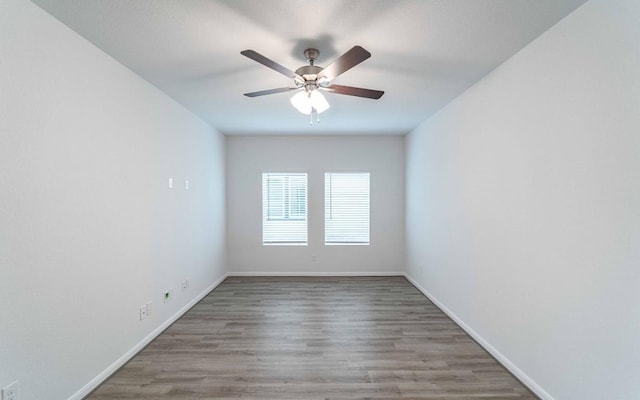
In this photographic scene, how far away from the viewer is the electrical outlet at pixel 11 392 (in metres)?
1.56

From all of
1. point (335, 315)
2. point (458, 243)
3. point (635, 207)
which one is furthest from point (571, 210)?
point (335, 315)

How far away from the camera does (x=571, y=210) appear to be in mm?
1831

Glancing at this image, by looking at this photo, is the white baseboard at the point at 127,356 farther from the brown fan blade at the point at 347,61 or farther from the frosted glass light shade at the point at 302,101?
the brown fan blade at the point at 347,61

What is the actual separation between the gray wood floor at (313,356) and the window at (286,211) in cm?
153

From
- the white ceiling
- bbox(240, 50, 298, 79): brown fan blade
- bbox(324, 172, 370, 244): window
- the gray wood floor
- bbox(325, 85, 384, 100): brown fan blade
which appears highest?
the white ceiling

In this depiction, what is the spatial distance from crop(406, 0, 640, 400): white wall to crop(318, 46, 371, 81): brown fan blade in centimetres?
130

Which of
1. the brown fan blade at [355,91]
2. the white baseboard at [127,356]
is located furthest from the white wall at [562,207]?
the white baseboard at [127,356]

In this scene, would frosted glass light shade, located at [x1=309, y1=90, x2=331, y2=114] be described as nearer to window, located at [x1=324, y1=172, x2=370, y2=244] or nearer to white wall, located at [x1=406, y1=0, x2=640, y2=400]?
white wall, located at [x1=406, y1=0, x2=640, y2=400]

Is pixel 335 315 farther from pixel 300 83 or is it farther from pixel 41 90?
pixel 41 90

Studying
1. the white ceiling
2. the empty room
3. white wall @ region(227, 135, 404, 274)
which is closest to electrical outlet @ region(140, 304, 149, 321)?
the empty room

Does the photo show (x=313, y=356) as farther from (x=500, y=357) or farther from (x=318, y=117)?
(x=318, y=117)

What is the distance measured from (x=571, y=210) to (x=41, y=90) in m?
3.36

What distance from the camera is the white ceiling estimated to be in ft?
5.86

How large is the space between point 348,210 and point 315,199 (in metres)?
0.64
